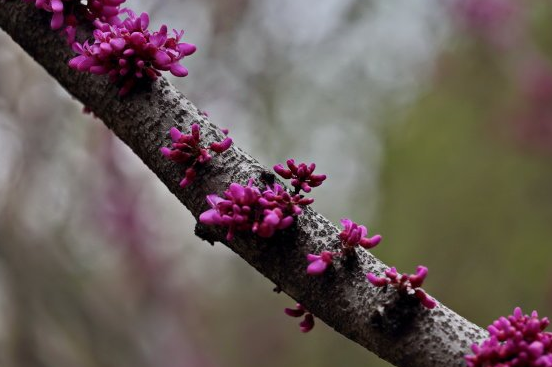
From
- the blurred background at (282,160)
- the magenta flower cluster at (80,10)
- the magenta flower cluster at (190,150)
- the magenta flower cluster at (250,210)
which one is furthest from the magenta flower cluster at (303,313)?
the blurred background at (282,160)

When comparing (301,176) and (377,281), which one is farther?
(301,176)

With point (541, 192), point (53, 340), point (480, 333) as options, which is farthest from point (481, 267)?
point (480, 333)

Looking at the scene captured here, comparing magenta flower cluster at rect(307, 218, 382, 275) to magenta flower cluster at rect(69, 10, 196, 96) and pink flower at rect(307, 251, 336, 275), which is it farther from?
magenta flower cluster at rect(69, 10, 196, 96)

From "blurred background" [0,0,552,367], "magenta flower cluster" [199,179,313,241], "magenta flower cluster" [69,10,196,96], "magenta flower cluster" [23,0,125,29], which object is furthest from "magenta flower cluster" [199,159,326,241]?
"blurred background" [0,0,552,367]

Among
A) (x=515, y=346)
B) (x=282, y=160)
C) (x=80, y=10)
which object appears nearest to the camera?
(x=515, y=346)

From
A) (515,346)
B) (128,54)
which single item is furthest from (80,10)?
(515,346)

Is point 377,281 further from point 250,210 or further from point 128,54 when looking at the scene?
point 128,54
